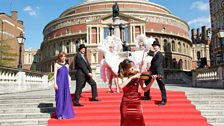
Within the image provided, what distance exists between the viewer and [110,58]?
Result: 1055cm

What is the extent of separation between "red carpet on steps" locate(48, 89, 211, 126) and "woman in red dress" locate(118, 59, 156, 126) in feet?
8.86

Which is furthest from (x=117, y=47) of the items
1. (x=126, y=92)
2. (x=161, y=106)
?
(x=126, y=92)

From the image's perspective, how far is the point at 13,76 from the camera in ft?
48.1

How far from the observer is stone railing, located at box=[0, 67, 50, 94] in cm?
1342

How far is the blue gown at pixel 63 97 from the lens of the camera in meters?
7.51

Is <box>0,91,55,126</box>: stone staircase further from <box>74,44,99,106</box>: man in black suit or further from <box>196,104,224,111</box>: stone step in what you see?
<box>196,104,224,111</box>: stone step

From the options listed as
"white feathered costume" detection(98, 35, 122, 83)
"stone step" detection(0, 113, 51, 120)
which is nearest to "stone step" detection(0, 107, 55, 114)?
"stone step" detection(0, 113, 51, 120)

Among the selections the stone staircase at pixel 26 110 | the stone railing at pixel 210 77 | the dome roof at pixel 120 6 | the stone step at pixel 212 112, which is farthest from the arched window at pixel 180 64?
the stone staircase at pixel 26 110

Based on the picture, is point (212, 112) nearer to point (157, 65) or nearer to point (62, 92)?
point (157, 65)

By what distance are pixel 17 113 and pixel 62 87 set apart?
1960mm

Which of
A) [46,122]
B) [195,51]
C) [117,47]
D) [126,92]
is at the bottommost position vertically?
[46,122]

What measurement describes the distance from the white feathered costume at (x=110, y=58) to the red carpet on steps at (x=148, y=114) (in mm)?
1782

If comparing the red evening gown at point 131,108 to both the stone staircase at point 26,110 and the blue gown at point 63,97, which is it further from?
the stone staircase at point 26,110

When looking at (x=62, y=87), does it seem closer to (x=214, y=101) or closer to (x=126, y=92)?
(x=126, y=92)
